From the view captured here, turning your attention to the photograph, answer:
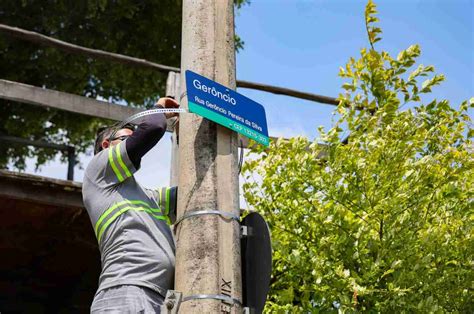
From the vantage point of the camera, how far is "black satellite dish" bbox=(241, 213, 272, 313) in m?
3.25

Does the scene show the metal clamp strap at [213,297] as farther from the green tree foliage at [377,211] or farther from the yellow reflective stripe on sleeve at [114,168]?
the green tree foliage at [377,211]

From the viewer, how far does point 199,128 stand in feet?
11.2

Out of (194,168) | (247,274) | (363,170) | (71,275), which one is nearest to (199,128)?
(194,168)

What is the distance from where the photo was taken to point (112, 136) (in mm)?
3947

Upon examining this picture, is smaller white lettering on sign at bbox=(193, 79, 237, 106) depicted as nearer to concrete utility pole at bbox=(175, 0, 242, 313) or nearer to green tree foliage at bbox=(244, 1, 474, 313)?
concrete utility pole at bbox=(175, 0, 242, 313)

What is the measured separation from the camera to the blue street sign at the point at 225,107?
3332 mm

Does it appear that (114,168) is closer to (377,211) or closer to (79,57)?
(377,211)

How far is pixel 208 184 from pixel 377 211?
7.80ft

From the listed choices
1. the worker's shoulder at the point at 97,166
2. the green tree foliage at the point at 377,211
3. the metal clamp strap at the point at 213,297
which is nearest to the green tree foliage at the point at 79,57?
the green tree foliage at the point at 377,211

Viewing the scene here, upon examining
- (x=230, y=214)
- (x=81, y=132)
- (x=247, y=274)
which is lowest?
(x=247, y=274)

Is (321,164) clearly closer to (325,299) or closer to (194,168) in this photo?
(325,299)

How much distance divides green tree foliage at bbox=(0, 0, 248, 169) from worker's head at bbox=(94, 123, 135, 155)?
1543 cm

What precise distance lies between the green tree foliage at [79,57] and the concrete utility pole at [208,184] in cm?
1585

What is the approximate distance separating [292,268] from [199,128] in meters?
2.37
